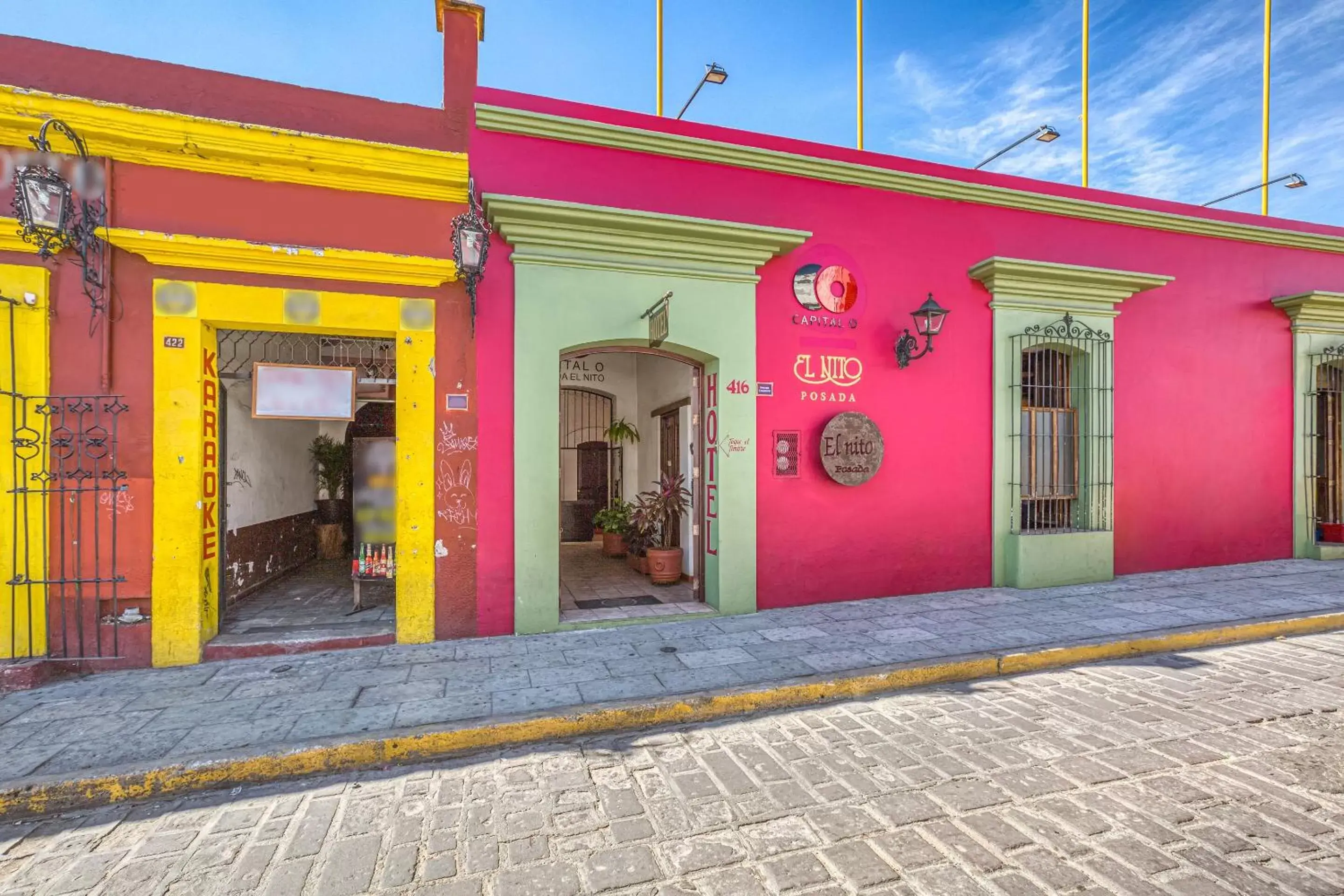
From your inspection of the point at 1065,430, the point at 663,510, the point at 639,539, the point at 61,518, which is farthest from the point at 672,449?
the point at 61,518

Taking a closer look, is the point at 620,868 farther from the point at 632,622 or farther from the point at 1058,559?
the point at 1058,559

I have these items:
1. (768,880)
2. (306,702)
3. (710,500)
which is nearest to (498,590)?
(306,702)

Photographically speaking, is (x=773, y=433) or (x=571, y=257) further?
(x=773, y=433)

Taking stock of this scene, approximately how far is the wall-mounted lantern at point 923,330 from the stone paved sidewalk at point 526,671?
2.79 metres

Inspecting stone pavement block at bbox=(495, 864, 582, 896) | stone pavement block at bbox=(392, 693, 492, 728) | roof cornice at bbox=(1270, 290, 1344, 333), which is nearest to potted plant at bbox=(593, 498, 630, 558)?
stone pavement block at bbox=(392, 693, 492, 728)

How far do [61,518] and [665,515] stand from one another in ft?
18.4

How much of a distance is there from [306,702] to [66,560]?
8.22 feet

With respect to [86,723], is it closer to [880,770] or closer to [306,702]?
[306,702]

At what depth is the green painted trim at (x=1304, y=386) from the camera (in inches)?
340

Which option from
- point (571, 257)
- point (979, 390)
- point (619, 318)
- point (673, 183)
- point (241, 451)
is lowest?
point (241, 451)

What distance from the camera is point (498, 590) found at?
219 inches

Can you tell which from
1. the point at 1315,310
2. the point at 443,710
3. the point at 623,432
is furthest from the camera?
the point at 623,432

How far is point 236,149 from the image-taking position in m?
4.94

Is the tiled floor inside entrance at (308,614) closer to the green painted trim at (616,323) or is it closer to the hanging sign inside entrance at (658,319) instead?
the green painted trim at (616,323)
